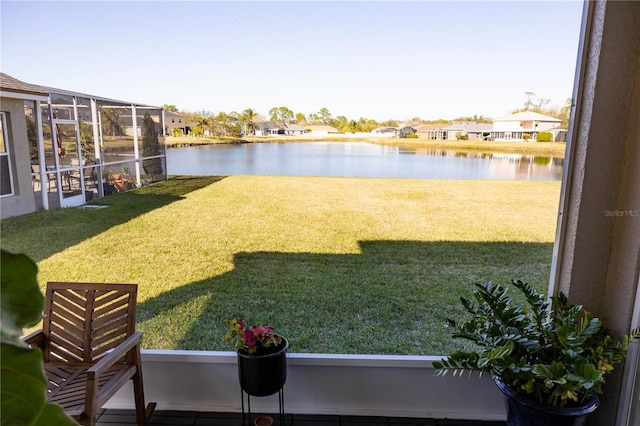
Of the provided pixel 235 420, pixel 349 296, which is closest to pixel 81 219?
pixel 349 296

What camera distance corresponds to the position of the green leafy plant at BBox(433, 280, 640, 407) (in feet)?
4.59

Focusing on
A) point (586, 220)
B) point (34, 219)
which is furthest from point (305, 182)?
point (586, 220)

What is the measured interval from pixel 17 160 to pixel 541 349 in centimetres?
467

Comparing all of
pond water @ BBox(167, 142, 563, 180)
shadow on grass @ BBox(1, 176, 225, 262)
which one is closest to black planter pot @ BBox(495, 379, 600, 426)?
pond water @ BBox(167, 142, 563, 180)

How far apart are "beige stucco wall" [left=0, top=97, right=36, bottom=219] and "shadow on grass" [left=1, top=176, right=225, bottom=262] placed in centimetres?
11

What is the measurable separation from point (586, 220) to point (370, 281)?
1.98 meters

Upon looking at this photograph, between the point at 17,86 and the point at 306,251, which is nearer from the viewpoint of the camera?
the point at 17,86

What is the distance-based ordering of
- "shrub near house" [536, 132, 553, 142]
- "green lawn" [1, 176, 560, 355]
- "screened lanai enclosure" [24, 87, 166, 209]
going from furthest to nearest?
"screened lanai enclosure" [24, 87, 166, 209] → "green lawn" [1, 176, 560, 355] → "shrub near house" [536, 132, 553, 142]

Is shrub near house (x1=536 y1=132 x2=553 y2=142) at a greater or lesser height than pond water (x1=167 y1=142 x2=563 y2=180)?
greater

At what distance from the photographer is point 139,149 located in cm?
550

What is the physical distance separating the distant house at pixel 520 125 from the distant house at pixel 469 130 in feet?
0.19

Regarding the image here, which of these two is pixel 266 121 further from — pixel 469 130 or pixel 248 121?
→ pixel 469 130

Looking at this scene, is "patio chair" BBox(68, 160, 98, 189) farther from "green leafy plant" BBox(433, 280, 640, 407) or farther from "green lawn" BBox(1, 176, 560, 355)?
"green leafy plant" BBox(433, 280, 640, 407)

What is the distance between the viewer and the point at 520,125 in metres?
3.05
